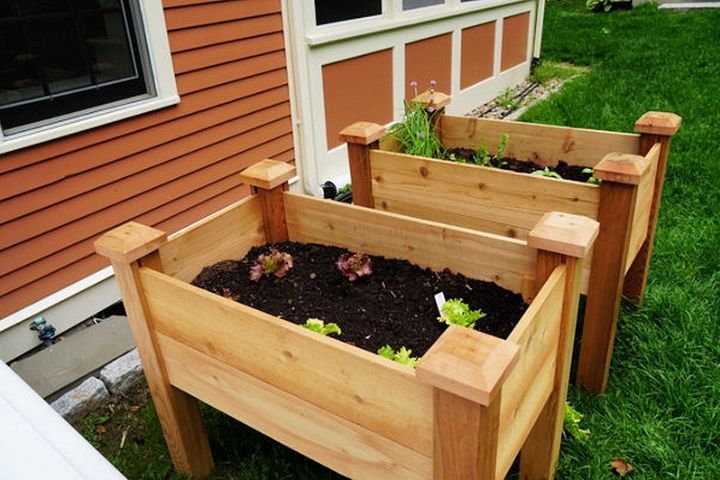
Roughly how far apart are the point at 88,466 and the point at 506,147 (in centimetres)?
256

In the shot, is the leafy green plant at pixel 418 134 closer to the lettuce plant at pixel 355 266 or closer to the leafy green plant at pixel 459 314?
the lettuce plant at pixel 355 266

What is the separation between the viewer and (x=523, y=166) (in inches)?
119

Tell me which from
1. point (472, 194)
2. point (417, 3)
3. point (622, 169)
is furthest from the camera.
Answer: point (417, 3)

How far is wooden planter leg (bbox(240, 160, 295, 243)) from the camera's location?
2270 millimetres

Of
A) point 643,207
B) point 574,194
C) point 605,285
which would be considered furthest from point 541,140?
point 605,285

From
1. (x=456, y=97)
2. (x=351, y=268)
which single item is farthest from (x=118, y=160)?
(x=456, y=97)

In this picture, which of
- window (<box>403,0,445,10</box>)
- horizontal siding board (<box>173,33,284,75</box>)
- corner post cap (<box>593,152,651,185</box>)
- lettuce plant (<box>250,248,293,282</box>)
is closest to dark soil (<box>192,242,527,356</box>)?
lettuce plant (<box>250,248,293,282</box>)

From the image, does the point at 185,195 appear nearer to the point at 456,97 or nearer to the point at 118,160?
the point at 118,160

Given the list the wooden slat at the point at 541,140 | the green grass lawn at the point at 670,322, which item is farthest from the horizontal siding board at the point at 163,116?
the green grass lawn at the point at 670,322

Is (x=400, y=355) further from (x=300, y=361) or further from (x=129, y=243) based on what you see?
(x=129, y=243)

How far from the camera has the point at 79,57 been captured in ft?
9.87

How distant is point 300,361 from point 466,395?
50 centimetres

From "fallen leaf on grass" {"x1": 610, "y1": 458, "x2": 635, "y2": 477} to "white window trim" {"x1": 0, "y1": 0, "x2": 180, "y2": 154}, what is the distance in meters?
2.77

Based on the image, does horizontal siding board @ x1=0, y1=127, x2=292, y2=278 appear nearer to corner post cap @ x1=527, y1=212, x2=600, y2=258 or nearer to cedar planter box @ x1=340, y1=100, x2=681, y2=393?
cedar planter box @ x1=340, y1=100, x2=681, y2=393
